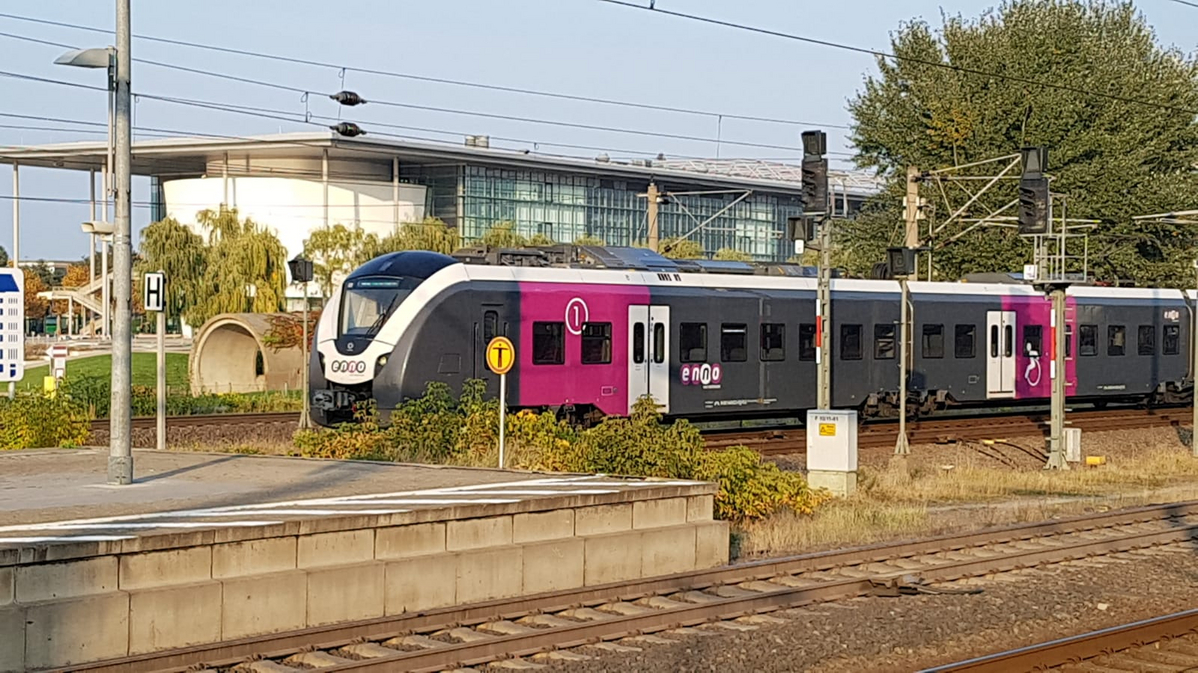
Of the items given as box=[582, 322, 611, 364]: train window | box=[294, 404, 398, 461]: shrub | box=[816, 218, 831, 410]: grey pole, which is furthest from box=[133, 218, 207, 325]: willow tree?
box=[294, 404, 398, 461]: shrub

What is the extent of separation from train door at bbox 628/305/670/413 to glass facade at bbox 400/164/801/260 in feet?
214

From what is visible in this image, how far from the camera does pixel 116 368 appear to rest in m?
13.9

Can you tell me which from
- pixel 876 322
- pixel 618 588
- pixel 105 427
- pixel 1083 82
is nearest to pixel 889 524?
pixel 618 588

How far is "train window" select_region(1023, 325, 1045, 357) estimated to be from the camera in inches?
1355

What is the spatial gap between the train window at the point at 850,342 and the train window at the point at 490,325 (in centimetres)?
881

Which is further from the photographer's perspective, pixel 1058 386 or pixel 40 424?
pixel 1058 386

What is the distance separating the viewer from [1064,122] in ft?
162

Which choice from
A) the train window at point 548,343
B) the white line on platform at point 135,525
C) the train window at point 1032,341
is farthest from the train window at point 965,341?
the white line on platform at point 135,525

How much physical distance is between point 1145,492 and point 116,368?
15.3 meters

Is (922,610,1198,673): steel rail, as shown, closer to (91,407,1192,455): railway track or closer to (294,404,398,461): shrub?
(294,404,398,461): shrub

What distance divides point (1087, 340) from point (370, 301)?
19.2m

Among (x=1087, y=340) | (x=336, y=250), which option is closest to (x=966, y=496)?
(x=1087, y=340)

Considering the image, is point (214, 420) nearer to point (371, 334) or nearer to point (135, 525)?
point (371, 334)

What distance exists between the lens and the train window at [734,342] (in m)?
27.8
